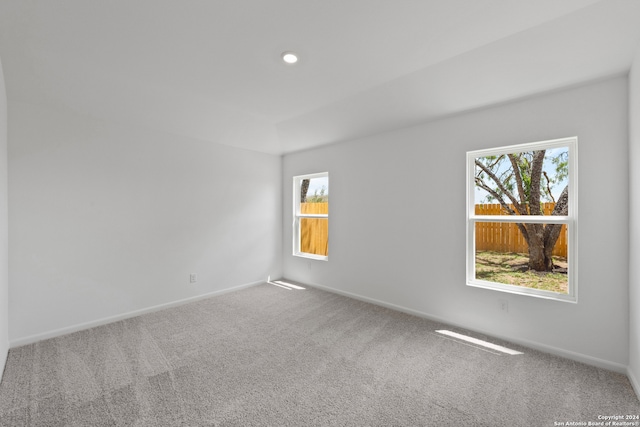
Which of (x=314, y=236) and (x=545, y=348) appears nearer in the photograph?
(x=545, y=348)

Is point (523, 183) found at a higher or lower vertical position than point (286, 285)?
higher

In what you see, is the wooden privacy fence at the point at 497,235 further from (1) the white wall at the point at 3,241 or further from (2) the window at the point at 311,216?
(1) the white wall at the point at 3,241

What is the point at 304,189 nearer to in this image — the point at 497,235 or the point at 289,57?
the point at 289,57

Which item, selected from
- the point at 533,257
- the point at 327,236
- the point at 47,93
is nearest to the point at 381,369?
the point at 533,257

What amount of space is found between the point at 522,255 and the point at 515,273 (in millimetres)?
198

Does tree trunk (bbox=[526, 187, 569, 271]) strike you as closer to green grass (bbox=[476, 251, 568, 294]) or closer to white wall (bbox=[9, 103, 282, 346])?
green grass (bbox=[476, 251, 568, 294])

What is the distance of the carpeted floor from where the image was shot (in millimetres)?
1703

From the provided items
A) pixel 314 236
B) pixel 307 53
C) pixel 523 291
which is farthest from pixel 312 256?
pixel 307 53

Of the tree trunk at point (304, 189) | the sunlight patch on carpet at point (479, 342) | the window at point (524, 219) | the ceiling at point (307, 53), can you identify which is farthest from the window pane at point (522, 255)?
the tree trunk at point (304, 189)

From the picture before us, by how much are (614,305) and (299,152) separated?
13.5ft

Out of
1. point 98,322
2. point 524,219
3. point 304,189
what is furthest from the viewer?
point 304,189

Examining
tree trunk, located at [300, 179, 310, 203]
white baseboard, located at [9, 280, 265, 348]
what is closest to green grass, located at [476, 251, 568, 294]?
tree trunk, located at [300, 179, 310, 203]

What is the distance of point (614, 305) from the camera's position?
7.17 ft

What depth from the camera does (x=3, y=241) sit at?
2236mm
